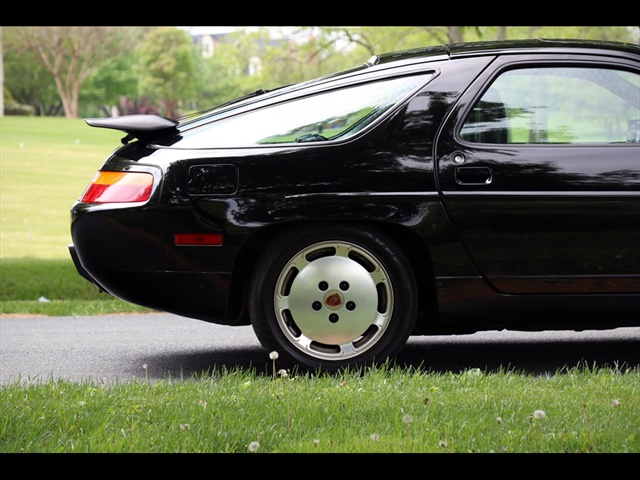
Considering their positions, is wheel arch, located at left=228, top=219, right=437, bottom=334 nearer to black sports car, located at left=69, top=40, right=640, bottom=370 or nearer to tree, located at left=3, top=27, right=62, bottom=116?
black sports car, located at left=69, top=40, right=640, bottom=370

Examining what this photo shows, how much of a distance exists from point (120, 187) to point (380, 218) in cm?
135

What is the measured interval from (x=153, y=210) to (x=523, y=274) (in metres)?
1.90

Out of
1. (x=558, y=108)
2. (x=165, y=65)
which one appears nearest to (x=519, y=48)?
(x=558, y=108)

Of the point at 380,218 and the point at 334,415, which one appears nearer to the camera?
the point at 334,415

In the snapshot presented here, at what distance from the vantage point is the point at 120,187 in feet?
17.2

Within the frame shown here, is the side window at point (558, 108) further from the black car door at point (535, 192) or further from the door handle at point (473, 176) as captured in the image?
the door handle at point (473, 176)

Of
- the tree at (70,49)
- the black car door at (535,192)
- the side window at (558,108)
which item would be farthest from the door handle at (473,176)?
the tree at (70,49)

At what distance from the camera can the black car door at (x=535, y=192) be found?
5109mm

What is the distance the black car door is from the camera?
201 inches

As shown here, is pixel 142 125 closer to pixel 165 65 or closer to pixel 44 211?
pixel 44 211

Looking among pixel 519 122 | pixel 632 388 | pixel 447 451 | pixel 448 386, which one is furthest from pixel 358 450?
pixel 519 122

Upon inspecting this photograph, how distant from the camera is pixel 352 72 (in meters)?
5.55

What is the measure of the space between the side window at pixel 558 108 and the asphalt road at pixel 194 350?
120 cm
